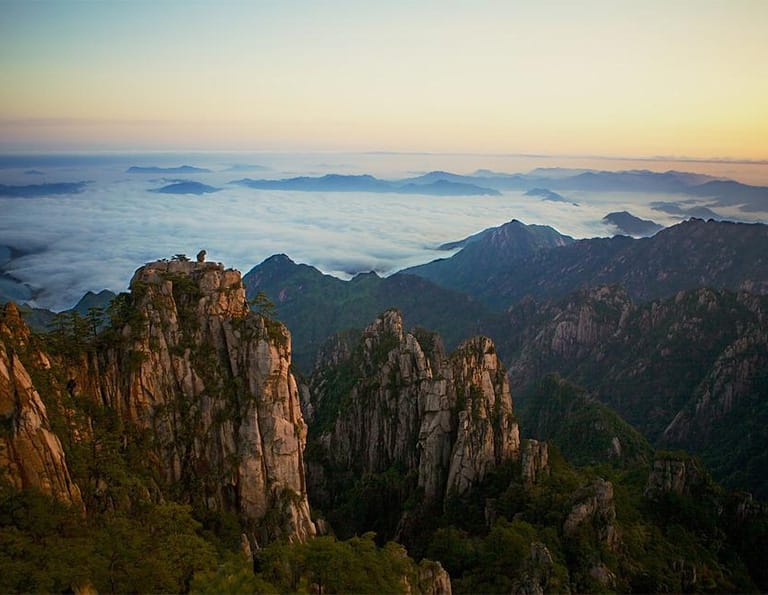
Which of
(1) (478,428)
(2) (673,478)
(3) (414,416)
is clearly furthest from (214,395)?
(2) (673,478)

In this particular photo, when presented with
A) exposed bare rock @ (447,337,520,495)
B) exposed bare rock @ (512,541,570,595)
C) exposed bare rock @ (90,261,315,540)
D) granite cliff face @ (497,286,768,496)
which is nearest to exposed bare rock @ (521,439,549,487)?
exposed bare rock @ (447,337,520,495)

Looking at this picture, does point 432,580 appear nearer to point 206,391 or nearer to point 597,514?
point 597,514

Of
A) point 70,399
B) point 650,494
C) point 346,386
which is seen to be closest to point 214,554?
point 70,399

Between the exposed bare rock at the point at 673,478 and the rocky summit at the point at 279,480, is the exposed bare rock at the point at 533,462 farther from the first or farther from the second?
the exposed bare rock at the point at 673,478

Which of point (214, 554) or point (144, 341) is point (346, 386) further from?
point (214, 554)

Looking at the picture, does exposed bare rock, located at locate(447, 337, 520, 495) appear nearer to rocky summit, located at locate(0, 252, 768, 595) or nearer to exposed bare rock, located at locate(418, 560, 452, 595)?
rocky summit, located at locate(0, 252, 768, 595)
